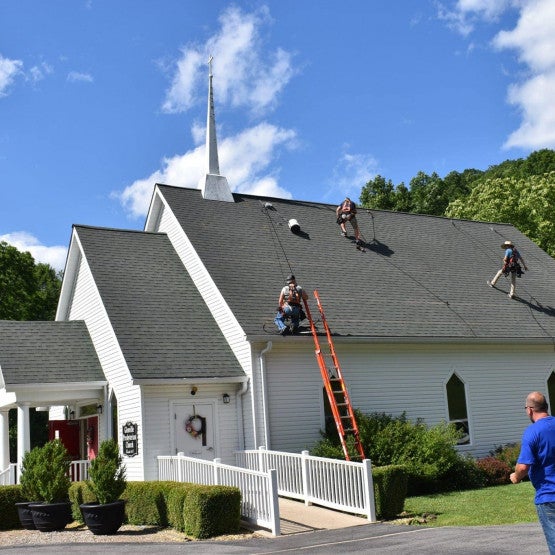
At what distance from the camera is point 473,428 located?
21219mm

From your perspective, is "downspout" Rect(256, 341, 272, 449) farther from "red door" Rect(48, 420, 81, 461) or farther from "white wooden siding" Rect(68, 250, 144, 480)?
"red door" Rect(48, 420, 81, 461)

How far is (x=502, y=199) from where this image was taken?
43.6m

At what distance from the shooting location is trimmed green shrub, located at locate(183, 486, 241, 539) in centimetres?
1294

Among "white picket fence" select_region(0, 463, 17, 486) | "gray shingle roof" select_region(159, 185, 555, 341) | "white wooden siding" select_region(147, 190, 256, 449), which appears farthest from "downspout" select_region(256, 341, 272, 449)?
"white picket fence" select_region(0, 463, 17, 486)

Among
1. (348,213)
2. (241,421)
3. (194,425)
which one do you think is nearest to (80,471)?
(194,425)

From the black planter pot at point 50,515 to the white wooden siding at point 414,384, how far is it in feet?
17.0

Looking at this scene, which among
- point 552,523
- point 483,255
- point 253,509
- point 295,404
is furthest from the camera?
point 483,255

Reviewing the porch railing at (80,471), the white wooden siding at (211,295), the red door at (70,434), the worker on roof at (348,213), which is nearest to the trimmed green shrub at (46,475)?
the porch railing at (80,471)

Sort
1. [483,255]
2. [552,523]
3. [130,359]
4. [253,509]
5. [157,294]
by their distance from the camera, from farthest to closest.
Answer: [483,255] < [157,294] < [130,359] < [253,509] < [552,523]

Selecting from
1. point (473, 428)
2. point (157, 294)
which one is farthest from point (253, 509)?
point (473, 428)

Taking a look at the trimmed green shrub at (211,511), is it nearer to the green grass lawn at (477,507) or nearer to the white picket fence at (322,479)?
the white picket fence at (322,479)

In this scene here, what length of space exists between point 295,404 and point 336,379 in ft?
3.97

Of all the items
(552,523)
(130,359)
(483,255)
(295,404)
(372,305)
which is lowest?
(552,523)

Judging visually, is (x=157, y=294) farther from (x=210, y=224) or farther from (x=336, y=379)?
(x=336, y=379)
